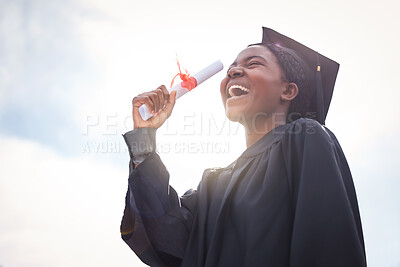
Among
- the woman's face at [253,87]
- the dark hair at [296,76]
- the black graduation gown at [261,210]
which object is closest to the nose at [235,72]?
the woman's face at [253,87]

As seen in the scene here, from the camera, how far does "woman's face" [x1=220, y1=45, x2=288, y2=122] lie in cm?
323

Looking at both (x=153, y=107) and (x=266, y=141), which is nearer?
(x=266, y=141)

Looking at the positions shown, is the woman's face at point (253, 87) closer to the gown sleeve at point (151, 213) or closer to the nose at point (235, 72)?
the nose at point (235, 72)

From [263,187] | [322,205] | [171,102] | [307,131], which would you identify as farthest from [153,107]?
[322,205]

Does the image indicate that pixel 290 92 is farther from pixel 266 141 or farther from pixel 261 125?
pixel 266 141

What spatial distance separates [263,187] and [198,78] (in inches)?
50.7

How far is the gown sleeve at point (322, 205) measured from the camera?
208 centimetres

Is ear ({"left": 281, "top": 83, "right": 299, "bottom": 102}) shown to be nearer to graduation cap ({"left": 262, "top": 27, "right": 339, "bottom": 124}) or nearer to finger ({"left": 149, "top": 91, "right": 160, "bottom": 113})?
graduation cap ({"left": 262, "top": 27, "right": 339, "bottom": 124})

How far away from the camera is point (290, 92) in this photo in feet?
11.1

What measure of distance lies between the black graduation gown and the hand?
1.12 ft

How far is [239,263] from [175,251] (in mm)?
633

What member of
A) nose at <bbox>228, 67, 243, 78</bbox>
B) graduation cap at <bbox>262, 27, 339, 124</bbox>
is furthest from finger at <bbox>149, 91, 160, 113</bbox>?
graduation cap at <bbox>262, 27, 339, 124</bbox>

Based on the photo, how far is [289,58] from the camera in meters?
3.56

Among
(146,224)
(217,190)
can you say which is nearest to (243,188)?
(217,190)
